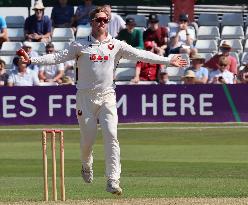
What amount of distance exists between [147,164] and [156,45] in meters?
7.17

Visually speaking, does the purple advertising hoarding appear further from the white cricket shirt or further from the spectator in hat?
the white cricket shirt

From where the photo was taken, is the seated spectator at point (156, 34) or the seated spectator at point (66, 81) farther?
the seated spectator at point (156, 34)

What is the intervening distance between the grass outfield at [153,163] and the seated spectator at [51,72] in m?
1.37

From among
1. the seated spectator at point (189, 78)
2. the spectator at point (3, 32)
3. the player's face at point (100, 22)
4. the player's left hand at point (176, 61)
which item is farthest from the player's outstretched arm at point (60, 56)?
the spectator at point (3, 32)

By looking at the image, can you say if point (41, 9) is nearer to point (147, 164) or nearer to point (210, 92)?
point (210, 92)

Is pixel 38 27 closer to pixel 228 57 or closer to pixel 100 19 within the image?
pixel 228 57

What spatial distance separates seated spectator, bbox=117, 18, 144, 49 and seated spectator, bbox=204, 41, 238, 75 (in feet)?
4.88

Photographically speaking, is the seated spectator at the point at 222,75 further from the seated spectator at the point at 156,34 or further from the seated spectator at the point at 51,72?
the seated spectator at the point at 51,72

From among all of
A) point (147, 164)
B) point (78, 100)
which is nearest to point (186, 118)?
point (147, 164)

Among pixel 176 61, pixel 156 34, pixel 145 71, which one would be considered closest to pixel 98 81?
pixel 176 61

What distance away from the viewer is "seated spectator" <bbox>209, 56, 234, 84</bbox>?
2104 cm

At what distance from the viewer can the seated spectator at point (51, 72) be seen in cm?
2158

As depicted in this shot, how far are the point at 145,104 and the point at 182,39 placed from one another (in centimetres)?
229

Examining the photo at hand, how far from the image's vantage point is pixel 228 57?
Result: 21.2 m
